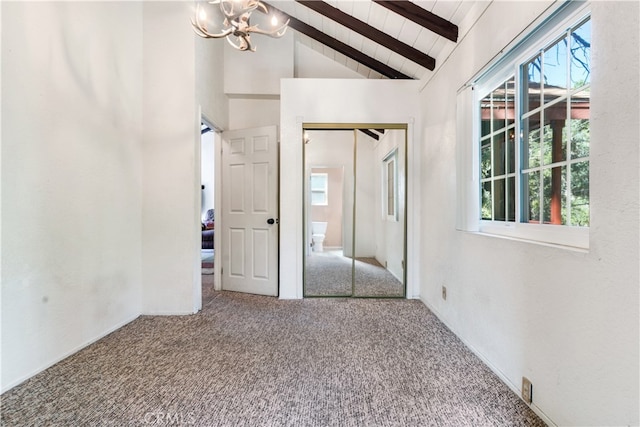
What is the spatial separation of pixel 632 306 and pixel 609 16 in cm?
105

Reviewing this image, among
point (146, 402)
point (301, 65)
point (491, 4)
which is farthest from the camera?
point (301, 65)

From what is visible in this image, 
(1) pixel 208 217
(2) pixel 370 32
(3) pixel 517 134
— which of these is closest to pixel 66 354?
(3) pixel 517 134

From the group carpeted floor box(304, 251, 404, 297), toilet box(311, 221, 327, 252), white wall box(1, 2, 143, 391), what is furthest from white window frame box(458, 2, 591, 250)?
white wall box(1, 2, 143, 391)

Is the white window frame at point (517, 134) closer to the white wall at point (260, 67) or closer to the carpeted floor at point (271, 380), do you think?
the carpeted floor at point (271, 380)

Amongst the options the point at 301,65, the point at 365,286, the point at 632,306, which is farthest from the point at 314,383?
the point at 301,65

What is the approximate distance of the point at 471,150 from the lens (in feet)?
6.97

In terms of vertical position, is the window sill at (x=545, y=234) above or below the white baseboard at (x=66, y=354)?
above

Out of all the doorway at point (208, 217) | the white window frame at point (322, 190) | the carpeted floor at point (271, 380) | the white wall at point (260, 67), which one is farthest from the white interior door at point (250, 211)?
the carpeted floor at point (271, 380)

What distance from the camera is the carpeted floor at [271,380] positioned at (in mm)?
1390

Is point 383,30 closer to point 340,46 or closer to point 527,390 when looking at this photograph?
point 340,46

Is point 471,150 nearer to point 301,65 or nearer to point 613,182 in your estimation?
point 613,182

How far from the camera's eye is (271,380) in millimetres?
1677
